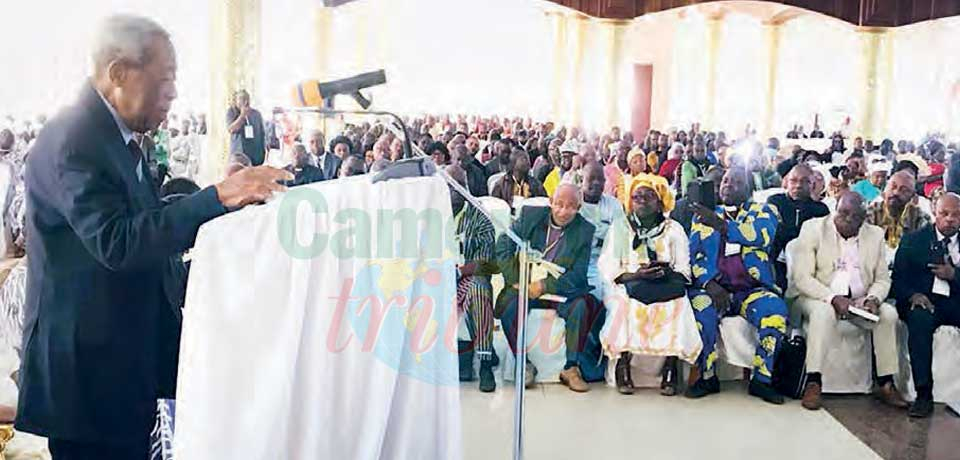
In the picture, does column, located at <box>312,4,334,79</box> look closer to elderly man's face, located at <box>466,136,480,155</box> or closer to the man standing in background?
the man standing in background

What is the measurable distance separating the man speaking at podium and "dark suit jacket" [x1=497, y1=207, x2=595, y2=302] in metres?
2.34

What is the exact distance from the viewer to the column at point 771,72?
4246 mm

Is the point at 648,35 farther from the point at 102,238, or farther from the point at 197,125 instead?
the point at 102,238

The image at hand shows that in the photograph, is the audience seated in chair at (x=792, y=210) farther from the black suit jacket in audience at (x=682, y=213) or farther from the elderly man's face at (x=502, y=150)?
the elderly man's face at (x=502, y=150)

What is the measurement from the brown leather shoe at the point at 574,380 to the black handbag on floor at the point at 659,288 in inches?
16.3

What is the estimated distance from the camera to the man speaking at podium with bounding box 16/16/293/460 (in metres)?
1.58

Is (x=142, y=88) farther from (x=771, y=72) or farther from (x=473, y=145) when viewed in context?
(x=771, y=72)

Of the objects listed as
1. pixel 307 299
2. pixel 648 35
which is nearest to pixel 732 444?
pixel 648 35

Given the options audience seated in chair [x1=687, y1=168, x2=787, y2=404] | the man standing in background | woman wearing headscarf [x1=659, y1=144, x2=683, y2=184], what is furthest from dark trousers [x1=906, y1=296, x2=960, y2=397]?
the man standing in background

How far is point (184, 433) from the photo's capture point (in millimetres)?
1498

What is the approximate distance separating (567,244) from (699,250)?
586mm

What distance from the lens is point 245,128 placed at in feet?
11.0

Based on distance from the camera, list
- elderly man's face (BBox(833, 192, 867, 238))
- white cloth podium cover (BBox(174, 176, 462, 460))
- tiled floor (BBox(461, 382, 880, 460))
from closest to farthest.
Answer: white cloth podium cover (BBox(174, 176, 462, 460))
tiled floor (BBox(461, 382, 880, 460))
elderly man's face (BBox(833, 192, 867, 238))

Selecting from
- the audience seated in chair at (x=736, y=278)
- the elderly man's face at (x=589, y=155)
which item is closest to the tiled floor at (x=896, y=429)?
the audience seated in chair at (x=736, y=278)
